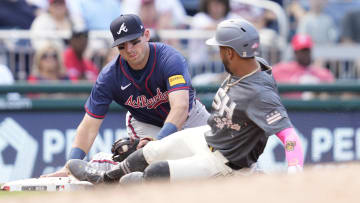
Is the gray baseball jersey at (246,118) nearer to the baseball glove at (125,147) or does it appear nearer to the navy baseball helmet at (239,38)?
the navy baseball helmet at (239,38)

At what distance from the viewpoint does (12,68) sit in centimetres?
1104

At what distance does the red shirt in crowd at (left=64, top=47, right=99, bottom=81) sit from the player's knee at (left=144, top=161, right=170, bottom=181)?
4.64 metres

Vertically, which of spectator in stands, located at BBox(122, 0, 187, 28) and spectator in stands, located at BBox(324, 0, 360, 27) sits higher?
spectator in stands, located at BBox(122, 0, 187, 28)

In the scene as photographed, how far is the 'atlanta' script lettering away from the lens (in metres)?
7.44

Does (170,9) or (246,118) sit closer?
(246,118)

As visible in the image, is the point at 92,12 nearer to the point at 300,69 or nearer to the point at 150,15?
the point at 150,15

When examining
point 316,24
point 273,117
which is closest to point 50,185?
point 273,117

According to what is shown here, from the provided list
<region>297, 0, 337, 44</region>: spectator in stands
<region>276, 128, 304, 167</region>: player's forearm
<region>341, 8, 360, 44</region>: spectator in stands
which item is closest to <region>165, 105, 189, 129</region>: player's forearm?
<region>276, 128, 304, 167</region>: player's forearm

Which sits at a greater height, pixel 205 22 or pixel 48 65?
pixel 205 22

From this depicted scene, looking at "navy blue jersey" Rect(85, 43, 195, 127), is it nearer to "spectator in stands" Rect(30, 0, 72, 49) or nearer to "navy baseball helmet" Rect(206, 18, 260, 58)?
"navy baseball helmet" Rect(206, 18, 260, 58)

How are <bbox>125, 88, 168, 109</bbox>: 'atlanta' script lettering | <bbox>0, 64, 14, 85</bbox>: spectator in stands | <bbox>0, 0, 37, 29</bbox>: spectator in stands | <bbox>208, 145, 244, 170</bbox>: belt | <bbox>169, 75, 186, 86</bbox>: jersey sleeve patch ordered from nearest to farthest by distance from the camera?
<bbox>208, 145, 244, 170</bbox>: belt
<bbox>169, 75, 186, 86</bbox>: jersey sleeve patch
<bbox>125, 88, 168, 109</bbox>: 'atlanta' script lettering
<bbox>0, 64, 14, 85</bbox>: spectator in stands
<bbox>0, 0, 37, 29</bbox>: spectator in stands

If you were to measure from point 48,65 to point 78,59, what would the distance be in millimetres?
499

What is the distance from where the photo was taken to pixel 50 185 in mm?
6953

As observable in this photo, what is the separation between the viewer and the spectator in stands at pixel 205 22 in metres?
11.4
